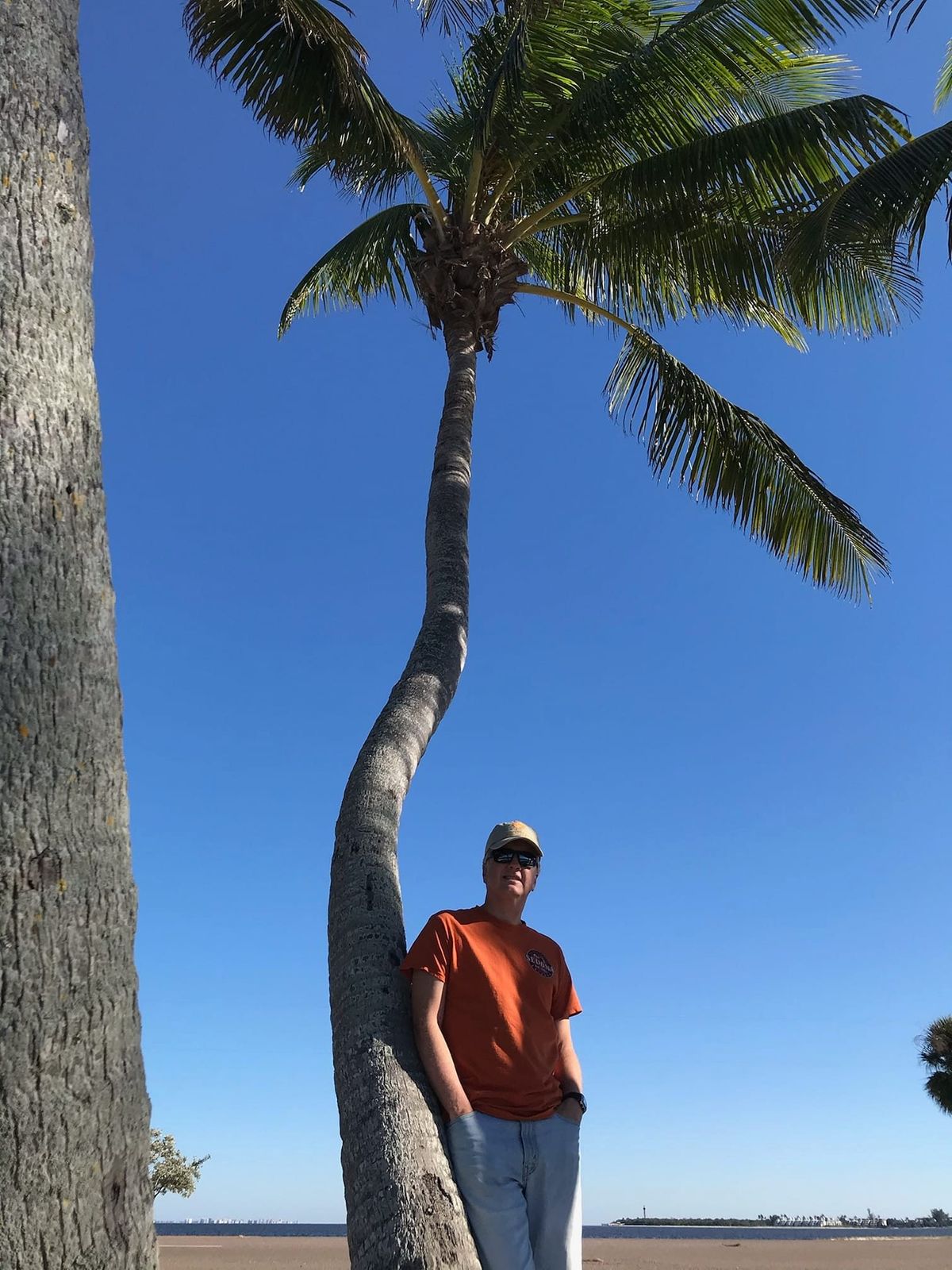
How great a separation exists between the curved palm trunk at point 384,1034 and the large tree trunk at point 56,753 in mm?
1101

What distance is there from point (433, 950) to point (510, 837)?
587mm

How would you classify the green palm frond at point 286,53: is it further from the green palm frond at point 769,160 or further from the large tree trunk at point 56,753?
the large tree trunk at point 56,753

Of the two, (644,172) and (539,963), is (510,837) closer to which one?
(539,963)

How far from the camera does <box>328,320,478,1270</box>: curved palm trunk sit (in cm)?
345

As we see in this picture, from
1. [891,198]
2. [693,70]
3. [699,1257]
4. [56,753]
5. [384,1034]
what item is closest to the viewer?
[56,753]

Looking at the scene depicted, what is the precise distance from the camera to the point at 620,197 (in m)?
8.63


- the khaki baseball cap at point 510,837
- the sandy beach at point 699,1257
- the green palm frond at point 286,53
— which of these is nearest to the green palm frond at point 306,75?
the green palm frond at point 286,53

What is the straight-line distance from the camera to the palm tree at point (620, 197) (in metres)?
7.80

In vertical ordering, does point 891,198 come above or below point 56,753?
above

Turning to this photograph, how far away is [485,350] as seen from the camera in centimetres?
951

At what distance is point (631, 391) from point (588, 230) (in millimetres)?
1458

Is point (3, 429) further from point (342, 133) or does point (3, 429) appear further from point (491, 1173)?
point (342, 133)

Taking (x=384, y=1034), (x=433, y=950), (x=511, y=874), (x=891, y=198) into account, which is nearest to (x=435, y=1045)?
(x=384, y=1034)

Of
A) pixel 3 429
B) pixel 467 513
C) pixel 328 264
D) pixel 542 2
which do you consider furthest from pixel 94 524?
pixel 328 264
